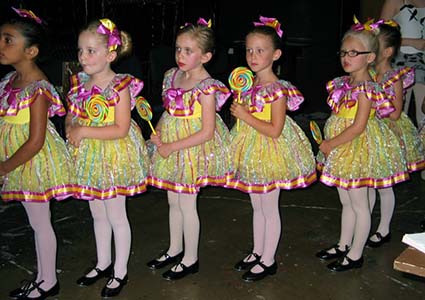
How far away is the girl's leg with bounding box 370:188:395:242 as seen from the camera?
144 inches

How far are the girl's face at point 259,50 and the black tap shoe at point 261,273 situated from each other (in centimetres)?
109

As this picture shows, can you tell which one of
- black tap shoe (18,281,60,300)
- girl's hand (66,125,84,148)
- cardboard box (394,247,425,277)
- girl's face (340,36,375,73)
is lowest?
black tap shoe (18,281,60,300)

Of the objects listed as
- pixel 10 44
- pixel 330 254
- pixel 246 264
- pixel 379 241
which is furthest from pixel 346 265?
pixel 10 44

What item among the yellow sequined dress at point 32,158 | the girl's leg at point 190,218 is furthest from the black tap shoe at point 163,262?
the yellow sequined dress at point 32,158

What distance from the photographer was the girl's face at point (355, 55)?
3150 millimetres

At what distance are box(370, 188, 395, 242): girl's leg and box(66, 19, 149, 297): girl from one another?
1510 mm

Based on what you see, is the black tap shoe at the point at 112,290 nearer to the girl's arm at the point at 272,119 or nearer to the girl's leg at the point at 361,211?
the girl's arm at the point at 272,119

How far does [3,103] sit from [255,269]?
1.58m

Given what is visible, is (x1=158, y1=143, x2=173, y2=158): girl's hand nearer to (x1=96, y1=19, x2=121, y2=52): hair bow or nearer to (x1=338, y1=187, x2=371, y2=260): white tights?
(x1=96, y1=19, x2=121, y2=52): hair bow

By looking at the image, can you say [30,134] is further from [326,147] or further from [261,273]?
[326,147]

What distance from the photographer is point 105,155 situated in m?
2.94

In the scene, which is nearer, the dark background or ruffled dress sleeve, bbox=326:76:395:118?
ruffled dress sleeve, bbox=326:76:395:118

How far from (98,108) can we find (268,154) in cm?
90

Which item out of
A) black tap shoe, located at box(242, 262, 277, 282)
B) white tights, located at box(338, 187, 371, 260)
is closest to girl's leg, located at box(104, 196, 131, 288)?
black tap shoe, located at box(242, 262, 277, 282)
